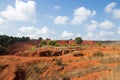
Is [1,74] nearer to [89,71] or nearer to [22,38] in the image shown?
[89,71]

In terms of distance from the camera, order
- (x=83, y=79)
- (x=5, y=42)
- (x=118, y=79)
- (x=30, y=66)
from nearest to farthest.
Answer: (x=118, y=79)
(x=83, y=79)
(x=30, y=66)
(x=5, y=42)

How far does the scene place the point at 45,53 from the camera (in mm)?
36500

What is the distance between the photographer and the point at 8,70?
22.7 m

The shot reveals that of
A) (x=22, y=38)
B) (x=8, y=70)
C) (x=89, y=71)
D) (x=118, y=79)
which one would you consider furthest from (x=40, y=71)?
Answer: (x=22, y=38)

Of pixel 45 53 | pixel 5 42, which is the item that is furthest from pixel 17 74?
pixel 5 42

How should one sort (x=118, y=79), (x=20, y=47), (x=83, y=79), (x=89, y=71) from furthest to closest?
(x=20, y=47) < (x=89, y=71) < (x=83, y=79) < (x=118, y=79)

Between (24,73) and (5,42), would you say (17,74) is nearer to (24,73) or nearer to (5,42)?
(24,73)

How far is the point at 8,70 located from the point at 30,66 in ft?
7.10

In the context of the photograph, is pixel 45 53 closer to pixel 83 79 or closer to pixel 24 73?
pixel 24 73

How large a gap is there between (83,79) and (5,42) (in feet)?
188

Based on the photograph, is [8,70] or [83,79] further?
[8,70]

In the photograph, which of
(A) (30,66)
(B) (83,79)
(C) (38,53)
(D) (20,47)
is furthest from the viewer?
(D) (20,47)

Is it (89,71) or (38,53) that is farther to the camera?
(38,53)

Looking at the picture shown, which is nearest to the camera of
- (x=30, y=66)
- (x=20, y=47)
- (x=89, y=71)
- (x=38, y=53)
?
(x=89, y=71)
